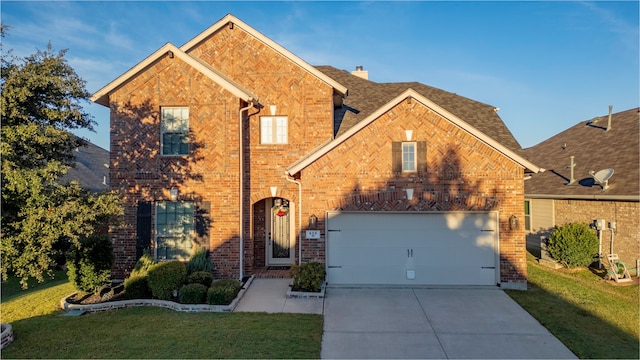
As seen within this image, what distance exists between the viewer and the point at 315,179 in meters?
10.6

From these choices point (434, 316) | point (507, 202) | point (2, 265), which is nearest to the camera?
point (2, 265)

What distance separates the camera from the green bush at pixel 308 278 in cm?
957

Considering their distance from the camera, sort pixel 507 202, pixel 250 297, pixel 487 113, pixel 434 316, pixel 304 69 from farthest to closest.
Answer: pixel 487 113, pixel 304 69, pixel 507 202, pixel 250 297, pixel 434 316

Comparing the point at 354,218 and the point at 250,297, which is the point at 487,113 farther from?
the point at 250,297

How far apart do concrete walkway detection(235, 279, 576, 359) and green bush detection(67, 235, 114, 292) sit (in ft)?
12.9

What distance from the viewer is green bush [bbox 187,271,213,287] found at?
9.51 meters

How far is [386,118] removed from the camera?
10.5 m

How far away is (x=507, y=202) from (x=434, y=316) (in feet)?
14.5

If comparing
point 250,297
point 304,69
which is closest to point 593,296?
point 250,297

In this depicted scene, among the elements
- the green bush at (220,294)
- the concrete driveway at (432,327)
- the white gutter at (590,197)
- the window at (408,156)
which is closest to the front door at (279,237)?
the concrete driveway at (432,327)

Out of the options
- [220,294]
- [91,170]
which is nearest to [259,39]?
[220,294]

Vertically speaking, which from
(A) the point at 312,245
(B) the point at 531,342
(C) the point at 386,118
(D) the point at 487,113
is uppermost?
(D) the point at 487,113

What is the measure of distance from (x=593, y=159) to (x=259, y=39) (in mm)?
15846

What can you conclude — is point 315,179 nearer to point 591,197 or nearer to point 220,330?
point 220,330
